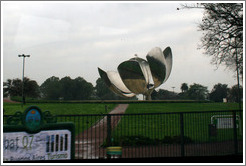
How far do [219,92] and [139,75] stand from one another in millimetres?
3559

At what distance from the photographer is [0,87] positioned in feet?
15.9

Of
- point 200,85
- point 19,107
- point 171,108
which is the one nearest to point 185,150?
point 171,108

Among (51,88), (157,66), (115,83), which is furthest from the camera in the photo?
(157,66)

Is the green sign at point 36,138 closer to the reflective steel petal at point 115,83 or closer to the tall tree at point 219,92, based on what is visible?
the reflective steel petal at point 115,83

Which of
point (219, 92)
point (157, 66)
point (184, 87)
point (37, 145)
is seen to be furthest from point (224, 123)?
point (37, 145)

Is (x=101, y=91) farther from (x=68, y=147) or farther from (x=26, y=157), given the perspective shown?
(x=26, y=157)

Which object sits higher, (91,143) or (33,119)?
(33,119)

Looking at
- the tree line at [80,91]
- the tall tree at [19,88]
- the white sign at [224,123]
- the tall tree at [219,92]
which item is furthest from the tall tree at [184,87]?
Result: the tall tree at [19,88]

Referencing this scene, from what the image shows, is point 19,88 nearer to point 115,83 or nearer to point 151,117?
point 151,117

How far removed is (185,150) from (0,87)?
4623 millimetres

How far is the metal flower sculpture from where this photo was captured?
26.9ft

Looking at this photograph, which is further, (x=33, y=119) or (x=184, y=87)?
(x=184, y=87)

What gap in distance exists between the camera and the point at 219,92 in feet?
22.8

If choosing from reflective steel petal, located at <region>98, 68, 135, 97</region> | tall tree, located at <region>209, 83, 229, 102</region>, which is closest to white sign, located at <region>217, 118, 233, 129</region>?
tall tree, located at <region>209, 83, 229, 102</region>
